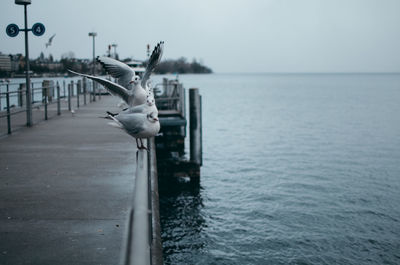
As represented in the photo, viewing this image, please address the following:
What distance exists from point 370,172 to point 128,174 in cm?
1413

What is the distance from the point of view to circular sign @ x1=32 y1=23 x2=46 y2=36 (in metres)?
13.2

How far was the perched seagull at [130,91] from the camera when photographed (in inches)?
196

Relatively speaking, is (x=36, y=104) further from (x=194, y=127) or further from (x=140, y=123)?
Answer: (x=140, y=123)

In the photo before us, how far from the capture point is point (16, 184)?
6832mm

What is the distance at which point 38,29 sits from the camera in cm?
1327

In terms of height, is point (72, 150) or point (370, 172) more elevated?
point (72, 150)

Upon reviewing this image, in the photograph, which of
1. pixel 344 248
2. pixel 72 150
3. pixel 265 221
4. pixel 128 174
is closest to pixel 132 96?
pixel 128 174

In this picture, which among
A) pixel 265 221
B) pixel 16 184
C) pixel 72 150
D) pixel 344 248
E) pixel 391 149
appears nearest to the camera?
pixel 16 184

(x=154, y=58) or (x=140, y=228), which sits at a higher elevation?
(x=154, y=58)

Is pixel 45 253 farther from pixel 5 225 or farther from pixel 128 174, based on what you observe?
pixel 128 174

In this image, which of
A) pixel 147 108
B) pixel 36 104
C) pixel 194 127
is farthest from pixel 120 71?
pixel 36 104

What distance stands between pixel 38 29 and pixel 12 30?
2.45ft

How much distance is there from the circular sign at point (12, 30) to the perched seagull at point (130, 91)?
9.16m

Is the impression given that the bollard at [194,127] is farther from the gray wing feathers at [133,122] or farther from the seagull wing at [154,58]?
the gray wing feathers at [133,122]
